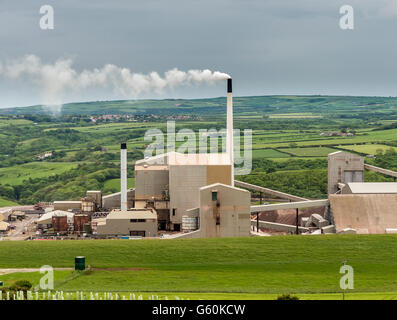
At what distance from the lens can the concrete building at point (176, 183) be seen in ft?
285

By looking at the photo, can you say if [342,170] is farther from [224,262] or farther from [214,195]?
[224,262]

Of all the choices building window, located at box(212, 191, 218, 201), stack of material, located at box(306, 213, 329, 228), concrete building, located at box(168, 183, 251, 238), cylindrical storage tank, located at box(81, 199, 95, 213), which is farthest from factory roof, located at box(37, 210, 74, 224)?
stack of material, located at box(306, 213, 329, 228)

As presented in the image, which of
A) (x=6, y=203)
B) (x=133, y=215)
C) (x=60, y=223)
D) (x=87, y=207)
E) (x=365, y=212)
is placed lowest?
(x=6, y=203)

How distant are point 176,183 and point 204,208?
9860mm

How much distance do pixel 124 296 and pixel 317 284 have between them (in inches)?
601

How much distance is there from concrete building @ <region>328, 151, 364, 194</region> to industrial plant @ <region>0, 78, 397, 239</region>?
0.11 meters

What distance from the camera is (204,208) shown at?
7812 cm

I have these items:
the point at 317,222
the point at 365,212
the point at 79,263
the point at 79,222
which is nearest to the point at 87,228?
the point at 79,222

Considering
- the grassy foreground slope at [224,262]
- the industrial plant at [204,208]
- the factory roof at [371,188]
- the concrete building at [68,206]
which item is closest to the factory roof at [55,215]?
the industrial plant at [204,208]

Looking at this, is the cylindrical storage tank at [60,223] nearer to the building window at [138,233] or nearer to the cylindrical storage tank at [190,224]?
the building window at [138,233]

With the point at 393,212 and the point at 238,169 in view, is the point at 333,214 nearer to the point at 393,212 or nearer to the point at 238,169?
the point at 393,212

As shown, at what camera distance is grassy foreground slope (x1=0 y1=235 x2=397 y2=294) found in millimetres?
61344

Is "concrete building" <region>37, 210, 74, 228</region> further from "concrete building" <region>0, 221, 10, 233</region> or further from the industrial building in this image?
"concrete building" <region>0, 221, 10, 233</region>

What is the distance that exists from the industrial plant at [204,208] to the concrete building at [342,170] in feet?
0.37
